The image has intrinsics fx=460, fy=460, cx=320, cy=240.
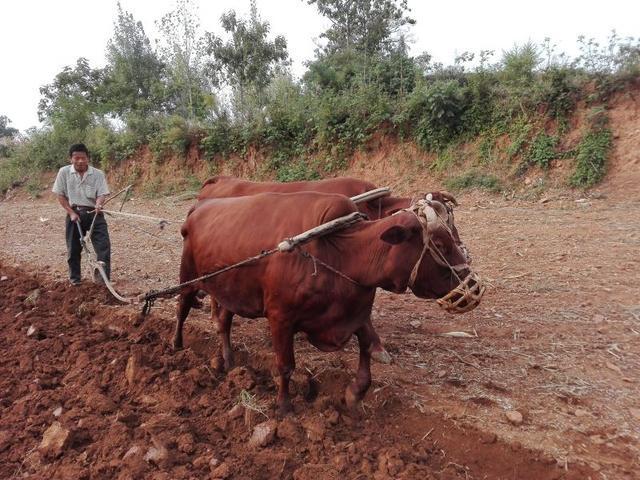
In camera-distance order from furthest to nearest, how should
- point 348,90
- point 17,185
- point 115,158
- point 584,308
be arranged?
point 17,185, point 115,158, point 348,90, point 584,308

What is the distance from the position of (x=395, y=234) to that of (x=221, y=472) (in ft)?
5.66

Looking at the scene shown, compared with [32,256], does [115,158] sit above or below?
above

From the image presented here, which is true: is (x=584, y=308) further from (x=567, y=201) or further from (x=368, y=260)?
(x=567, y=201)

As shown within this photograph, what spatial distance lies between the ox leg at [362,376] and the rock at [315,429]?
336mm

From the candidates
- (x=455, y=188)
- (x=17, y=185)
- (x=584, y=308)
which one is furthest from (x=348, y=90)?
(x=17, y=185)

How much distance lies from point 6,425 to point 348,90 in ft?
48.0

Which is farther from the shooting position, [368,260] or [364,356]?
[364,356]

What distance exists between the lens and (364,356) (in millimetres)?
3373

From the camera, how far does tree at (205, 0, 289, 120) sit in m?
18.6

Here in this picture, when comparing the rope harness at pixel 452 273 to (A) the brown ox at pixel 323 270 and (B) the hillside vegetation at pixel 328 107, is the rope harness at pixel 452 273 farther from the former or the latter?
(B) the hillside vegetation at pixel 328 107

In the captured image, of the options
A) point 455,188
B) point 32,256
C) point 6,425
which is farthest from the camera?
point 455,188

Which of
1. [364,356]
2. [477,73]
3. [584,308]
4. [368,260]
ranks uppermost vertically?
[477,73]

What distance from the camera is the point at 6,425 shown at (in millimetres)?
3234

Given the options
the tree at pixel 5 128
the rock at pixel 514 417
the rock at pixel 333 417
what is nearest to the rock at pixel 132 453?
the rock at pixel 333 417
